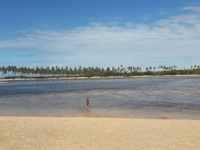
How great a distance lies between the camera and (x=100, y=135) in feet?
43.3

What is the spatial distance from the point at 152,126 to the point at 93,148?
5.23 m

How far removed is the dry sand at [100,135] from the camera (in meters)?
11.3

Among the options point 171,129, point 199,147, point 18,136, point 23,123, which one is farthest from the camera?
point 23,123

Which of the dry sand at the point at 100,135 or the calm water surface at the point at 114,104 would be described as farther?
the calm water surface at the point at 114,104

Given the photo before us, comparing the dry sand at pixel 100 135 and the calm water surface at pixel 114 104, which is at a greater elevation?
the dry sand at pixel 100 135

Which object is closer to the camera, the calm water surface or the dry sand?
the dry sand

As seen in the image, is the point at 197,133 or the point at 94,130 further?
the point at 94,130

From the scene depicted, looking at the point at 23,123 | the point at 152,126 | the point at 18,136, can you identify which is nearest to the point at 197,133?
the point at 152,126

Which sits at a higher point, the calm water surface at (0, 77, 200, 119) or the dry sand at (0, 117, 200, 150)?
the dry sand at (0, 117, 200, 150)

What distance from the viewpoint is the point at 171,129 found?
1426cm

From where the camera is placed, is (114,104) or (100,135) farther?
(114,104)

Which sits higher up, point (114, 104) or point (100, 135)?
point (100, 135)

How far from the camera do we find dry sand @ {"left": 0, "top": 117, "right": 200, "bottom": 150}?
37.0 ft

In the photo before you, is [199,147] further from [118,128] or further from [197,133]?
[118,128]
